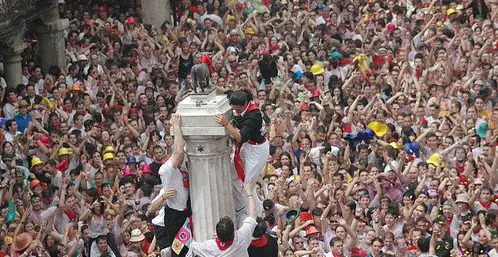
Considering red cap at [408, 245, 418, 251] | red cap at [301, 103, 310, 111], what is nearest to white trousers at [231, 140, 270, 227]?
red cap at [408, 245, 418, 251]

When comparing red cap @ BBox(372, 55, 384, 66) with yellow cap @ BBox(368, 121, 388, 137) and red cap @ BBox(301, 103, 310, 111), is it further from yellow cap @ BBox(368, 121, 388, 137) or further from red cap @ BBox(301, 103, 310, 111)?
yellow cap @ BBox(368, 121, 388, 137)

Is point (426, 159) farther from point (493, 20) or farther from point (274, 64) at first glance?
point (493, 20)

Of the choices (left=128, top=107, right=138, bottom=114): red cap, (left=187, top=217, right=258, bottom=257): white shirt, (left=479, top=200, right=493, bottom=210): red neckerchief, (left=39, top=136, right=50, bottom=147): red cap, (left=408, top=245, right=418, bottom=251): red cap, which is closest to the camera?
(left=187, top=217, right=258, bottom=257): white shirt

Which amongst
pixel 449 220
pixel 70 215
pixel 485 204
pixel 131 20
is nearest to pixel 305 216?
pixel 449 220

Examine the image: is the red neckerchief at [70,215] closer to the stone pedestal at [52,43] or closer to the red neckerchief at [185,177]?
the red neckerchief at [185,177]

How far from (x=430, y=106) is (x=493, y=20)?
261 inches

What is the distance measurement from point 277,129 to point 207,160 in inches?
367

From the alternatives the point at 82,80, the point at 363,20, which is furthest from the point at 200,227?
the point at 363,20

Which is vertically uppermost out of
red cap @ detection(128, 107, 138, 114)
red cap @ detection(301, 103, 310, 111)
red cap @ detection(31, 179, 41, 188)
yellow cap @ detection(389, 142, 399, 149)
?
red cap @ detection(301, 103, 310, 111)

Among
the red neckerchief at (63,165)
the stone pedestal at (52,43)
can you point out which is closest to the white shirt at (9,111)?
the red neckerchief at (63,165)

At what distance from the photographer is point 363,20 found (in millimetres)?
32938

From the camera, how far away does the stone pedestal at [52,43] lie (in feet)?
102

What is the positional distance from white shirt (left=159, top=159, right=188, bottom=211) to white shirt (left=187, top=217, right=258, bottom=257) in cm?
49

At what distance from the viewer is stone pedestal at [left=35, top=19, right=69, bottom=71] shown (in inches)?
1222
